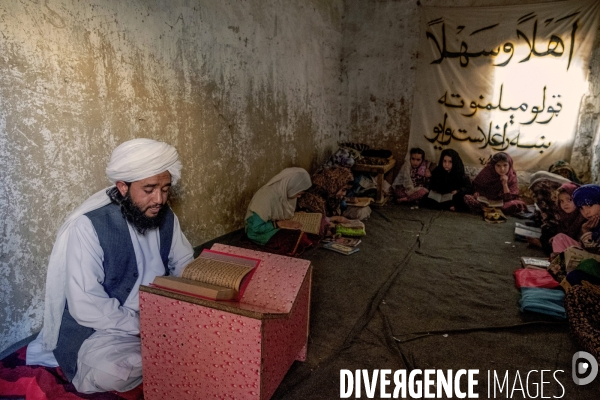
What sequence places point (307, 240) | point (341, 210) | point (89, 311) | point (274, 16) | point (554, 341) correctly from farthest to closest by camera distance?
point (341, 210)
point (274, 16)
point (307, 240)
point (554, 341)
point (89, 311)

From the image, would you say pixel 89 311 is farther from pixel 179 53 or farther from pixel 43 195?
pixel 179 53

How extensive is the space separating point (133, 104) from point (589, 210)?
3753mm

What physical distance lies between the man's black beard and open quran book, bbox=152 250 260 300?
35 centimetres

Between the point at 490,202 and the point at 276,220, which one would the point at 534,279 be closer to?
the point at 276,220

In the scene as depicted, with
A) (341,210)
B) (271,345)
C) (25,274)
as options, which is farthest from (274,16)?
(271,345)

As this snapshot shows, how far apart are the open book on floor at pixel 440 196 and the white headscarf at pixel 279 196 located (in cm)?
231

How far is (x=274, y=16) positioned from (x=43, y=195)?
3.43 m

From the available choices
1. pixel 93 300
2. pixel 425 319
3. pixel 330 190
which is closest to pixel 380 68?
pixel 330 190

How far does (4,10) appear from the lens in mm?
2127

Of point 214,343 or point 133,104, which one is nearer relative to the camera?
point 214,343

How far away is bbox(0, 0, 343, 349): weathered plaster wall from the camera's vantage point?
2305 mm

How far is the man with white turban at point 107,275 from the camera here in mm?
1872

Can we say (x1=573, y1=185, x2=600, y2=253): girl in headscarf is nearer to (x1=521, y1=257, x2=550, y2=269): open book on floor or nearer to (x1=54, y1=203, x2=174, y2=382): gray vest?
(x1=521, y1=257, x2=550, y2=269): open book on floor

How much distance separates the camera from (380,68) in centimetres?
682
